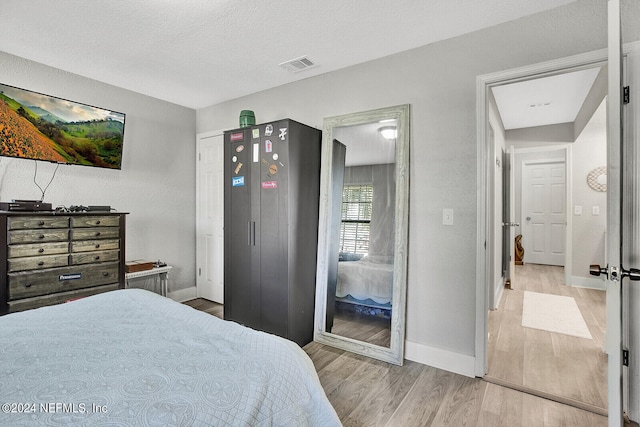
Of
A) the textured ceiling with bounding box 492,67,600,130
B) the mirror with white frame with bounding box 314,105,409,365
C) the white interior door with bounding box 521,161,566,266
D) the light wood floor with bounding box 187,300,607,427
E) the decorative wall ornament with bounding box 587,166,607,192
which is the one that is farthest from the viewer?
the white interior door with bounding box 521,161,566,266

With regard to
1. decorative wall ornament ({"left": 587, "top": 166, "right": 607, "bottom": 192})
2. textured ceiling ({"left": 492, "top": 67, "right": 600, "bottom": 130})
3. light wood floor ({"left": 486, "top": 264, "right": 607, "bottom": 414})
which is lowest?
light wood floor ({"left": 486, "top": 264, "right": 607, "bottom": 414})

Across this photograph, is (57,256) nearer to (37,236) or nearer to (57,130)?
(37,236)

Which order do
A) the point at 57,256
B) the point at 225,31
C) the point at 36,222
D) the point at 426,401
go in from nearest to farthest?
the point at 426,401, the point at 225,31, the point at 36,222, the point at 57,256

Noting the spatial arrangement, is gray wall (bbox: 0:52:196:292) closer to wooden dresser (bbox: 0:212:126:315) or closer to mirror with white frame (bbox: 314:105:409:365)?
wooden dresser (bbox: 0:212:126:315)

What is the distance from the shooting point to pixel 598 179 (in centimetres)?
480

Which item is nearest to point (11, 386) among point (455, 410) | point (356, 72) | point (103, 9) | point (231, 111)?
point (455, 410)

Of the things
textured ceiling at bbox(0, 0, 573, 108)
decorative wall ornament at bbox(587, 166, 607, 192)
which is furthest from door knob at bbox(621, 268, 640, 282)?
decorative wall ornament at bbox(587, 166, 607, 192)

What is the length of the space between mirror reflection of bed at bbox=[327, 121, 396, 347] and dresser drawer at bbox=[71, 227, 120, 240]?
2038 mm

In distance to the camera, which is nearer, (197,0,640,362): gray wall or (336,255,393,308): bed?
(197,0,640,362): gray wall

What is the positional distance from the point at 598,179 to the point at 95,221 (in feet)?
21.7

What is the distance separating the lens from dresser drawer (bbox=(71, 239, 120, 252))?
8.70ft

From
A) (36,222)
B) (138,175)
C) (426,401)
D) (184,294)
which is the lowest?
(426,401)

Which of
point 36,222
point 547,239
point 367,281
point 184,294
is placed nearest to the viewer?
point 36,222

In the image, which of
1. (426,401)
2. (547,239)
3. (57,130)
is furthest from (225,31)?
(547,239)
